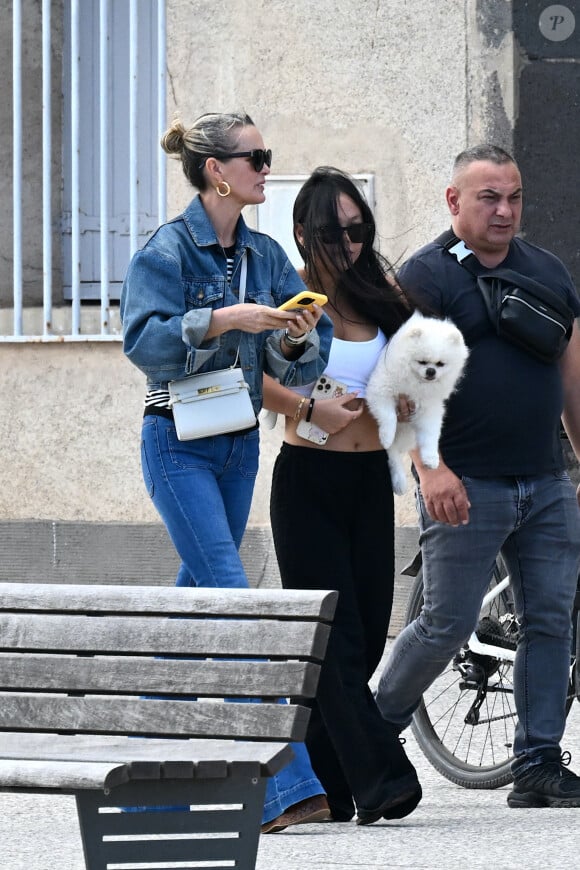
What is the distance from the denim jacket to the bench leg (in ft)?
5.06

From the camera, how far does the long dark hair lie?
5000mm

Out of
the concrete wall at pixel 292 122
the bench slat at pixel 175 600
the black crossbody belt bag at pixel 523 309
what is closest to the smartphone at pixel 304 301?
the black crossbody belt bag at pixel 523 309

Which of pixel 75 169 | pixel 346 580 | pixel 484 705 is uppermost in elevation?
pixel 75 169

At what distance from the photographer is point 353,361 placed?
5.05 meters

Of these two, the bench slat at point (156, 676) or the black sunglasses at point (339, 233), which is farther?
the black sunglasses at point (339, 233)

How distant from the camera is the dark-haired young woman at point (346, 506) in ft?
15.9

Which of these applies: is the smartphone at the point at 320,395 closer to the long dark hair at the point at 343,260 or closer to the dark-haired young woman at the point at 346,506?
the dark-haired young woman at the point at 346,506

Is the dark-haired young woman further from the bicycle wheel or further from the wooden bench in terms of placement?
the wooden bench

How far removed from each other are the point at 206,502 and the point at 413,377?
0.76 meters

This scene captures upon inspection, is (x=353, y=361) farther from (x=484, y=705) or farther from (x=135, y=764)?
(x=135, y=764)

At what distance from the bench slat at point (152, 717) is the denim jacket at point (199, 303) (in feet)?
3.90

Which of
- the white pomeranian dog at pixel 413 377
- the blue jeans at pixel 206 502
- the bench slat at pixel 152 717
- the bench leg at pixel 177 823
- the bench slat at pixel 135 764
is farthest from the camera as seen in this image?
the white pomeranian dog at pixel 413 377

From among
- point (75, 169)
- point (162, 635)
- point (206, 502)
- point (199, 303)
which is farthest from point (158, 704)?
point (75, 169)

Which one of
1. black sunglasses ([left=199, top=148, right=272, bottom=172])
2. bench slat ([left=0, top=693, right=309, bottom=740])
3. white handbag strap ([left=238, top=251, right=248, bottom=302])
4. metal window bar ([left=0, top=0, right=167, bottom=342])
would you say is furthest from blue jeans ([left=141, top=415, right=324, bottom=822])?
metal window bar ([left=0, top=0, right=167, bottom=342])
